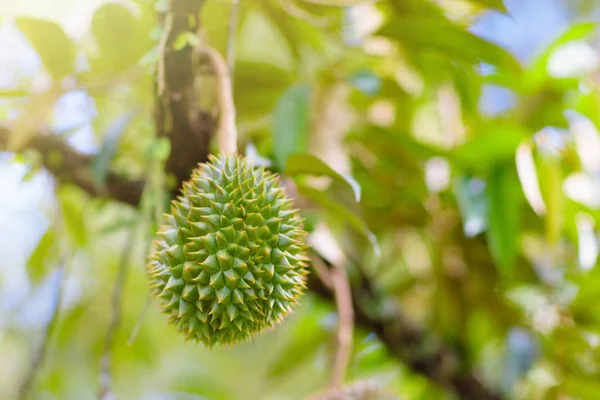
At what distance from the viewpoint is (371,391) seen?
0.92 m

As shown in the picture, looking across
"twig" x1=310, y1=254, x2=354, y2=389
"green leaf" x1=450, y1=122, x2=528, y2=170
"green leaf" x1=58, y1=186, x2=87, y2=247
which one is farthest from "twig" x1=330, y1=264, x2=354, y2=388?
"green leaf" x1=58, y1=186, x2=87, y2=247

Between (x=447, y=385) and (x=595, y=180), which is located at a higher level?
(x=595, y=180)

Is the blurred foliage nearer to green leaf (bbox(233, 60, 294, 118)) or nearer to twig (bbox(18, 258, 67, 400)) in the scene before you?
green leaf (bbox(233, 60, 294, 118))

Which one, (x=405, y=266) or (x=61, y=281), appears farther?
(x=405, y=266)

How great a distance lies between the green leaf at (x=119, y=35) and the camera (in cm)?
97

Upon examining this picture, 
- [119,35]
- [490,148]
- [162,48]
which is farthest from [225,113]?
[490,148]

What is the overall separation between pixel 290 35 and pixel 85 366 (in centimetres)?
129

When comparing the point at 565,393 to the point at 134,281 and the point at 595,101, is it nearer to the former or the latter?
the point at 595,101

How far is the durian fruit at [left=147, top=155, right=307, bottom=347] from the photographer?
0.65 meters

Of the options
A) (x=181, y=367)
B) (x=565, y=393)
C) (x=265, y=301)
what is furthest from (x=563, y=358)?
(x=181, y=367)

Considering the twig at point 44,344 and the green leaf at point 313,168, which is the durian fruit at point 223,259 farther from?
the twig at point 44,344

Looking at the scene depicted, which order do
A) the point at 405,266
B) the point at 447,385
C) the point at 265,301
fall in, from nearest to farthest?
the point at 265,301, the point at 447,385, the point at 405,266

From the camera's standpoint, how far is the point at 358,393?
2.95ft

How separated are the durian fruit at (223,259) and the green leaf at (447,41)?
558mm
